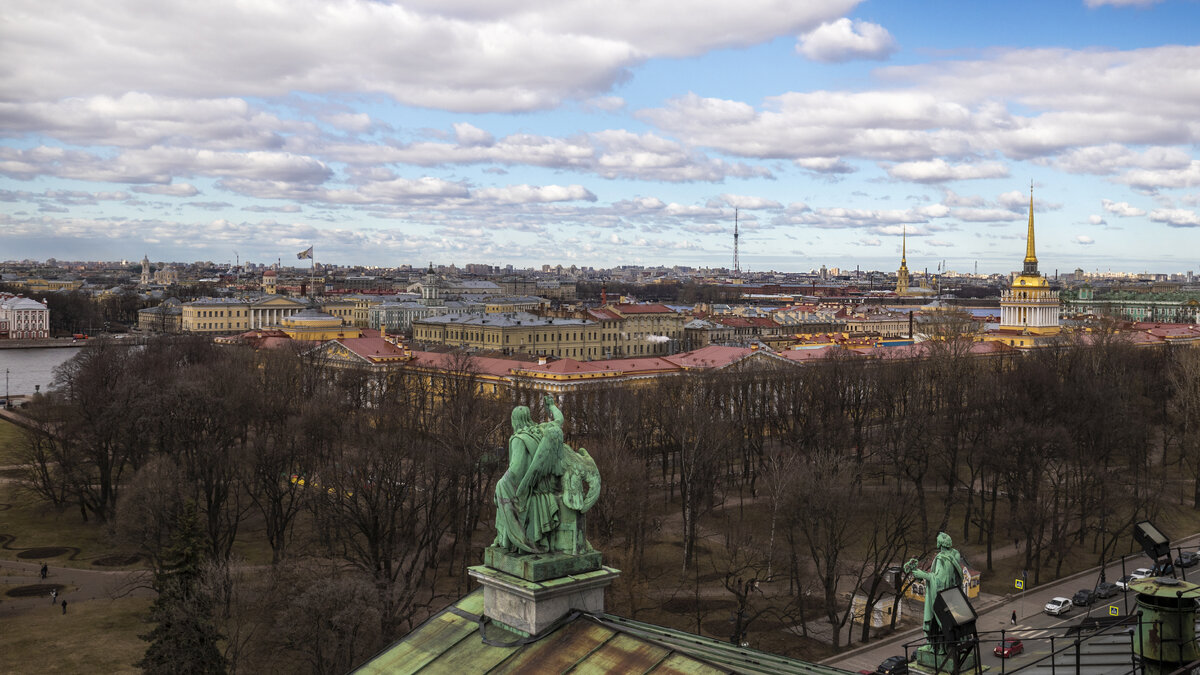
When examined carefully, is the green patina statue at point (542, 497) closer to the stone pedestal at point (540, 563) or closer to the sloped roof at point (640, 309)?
the stone pedestal at point (540, 563)

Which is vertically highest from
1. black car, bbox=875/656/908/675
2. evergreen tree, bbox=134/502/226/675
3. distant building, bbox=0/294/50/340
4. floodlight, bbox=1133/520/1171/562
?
floodlight, bbox=1133/520/1171/562

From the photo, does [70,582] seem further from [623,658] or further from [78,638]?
[623,658]

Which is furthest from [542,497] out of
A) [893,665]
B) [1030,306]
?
[1030,306]

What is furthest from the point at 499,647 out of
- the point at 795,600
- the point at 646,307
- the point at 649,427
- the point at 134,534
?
the point at 646,307

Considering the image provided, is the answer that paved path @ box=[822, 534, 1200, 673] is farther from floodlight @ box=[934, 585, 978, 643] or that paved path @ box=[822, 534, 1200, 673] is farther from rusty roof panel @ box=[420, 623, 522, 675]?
rusty roof panel @ box=[420, 623, 522, 675]

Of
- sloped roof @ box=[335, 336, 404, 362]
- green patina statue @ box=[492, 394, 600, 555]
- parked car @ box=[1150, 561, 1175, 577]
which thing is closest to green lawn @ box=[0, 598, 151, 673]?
green patina statue @ box=[492, 394, 600, 555]
